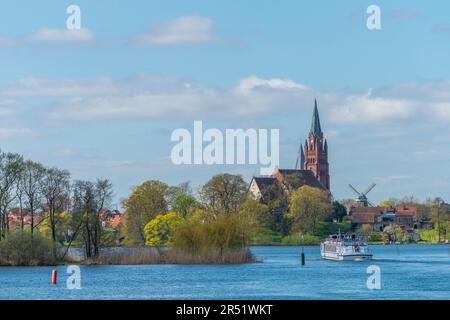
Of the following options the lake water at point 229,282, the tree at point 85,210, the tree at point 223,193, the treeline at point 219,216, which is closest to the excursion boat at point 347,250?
the treeline at point 219,216

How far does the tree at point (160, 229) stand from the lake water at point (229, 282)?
1615 cm

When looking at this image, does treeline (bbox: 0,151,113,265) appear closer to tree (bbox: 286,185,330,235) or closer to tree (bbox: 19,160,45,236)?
tree (bbox: 19,160,45,236)

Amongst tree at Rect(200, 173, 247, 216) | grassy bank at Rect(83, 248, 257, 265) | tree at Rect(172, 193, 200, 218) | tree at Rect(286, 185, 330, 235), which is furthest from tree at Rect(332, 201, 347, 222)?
grassy bank at Rect(83, 248, 257, 265)

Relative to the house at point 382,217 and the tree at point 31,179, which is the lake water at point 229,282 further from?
the house at point 382,217

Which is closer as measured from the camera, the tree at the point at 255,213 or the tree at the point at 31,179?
the tree at the point at 31,179

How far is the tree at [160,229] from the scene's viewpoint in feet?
282

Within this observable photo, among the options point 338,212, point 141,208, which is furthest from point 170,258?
point 338,212

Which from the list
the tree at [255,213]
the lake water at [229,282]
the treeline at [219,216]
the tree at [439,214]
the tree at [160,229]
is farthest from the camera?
the tree at [439,214]

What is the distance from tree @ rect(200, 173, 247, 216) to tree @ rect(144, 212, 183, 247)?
532cm

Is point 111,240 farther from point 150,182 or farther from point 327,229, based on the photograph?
point 327,229

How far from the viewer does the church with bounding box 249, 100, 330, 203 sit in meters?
140
